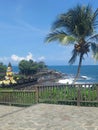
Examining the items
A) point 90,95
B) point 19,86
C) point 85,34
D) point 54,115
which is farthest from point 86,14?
point 54,115

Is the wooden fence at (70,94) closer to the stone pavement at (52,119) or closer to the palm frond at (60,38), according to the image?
the stone pavement at (52,119)

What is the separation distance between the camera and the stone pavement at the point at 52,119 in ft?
37.7

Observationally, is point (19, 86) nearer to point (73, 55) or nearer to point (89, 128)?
point (73, 55)

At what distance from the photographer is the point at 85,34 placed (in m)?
24.1

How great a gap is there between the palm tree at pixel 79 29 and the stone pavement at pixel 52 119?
8.65m

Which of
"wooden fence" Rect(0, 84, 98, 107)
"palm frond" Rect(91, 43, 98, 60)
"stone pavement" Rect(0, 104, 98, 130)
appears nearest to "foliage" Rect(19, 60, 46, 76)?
"palm frond" Rect(91, 43, 98, 60)

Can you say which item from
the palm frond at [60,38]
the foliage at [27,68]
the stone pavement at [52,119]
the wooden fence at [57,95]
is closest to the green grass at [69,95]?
the wooden fence at [57,95]

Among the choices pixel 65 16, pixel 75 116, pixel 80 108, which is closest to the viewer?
pixel 75 116

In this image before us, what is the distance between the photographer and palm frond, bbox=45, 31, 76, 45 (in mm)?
23438

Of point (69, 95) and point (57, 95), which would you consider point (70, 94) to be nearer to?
point (69, 95)

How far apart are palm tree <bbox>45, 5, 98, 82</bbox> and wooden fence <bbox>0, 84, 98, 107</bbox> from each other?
21.9 feet

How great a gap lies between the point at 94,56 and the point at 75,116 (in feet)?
38.0

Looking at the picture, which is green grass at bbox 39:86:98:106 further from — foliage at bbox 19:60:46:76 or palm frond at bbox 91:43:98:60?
foliage at bbox 19:60:46:76

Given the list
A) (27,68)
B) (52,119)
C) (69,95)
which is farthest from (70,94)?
(27,68)
